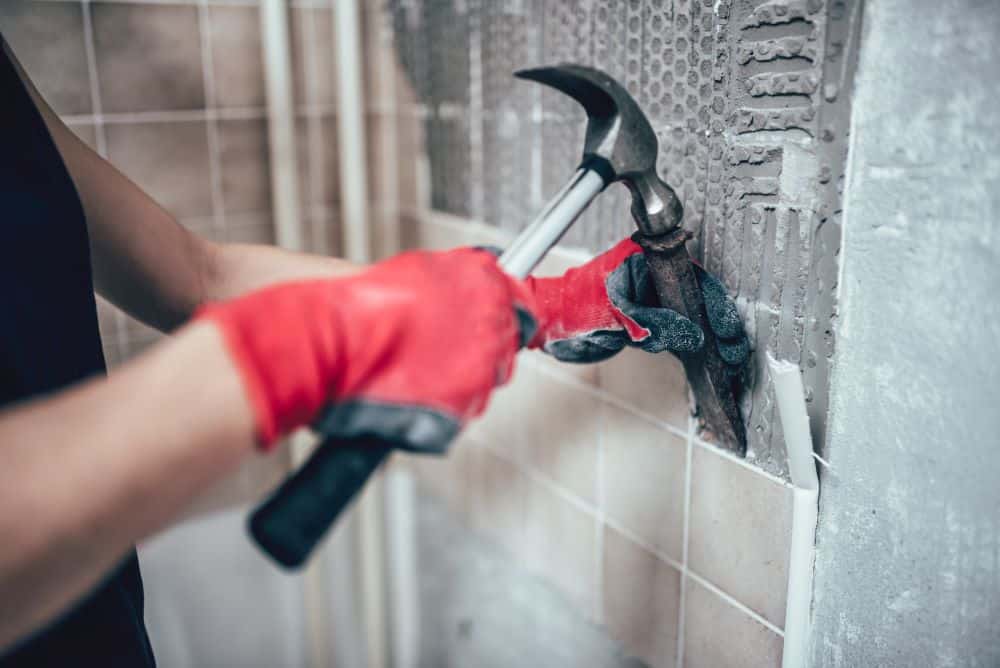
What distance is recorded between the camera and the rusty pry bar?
597 mm

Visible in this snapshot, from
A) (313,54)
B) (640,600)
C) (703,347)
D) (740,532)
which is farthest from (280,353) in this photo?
(313,54)

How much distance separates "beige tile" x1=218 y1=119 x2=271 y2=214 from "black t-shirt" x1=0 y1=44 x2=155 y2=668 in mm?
724

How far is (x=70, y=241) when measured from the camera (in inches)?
22.2

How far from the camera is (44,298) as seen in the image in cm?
55

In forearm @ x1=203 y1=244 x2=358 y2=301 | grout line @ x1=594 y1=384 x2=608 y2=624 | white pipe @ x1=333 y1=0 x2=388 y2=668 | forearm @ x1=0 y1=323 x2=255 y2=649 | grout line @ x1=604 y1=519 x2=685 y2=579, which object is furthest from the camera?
white pipe @ x1=333 y1=0 x2=388 y2=668

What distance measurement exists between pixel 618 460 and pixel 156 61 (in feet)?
2.96

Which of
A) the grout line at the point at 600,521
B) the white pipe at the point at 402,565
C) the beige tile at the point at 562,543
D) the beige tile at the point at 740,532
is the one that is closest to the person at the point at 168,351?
the beige tile at the point at 740,532

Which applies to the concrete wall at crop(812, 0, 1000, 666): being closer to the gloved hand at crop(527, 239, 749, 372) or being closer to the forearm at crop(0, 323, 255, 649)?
the gloved hand at crop(527, 239, 749, 372)

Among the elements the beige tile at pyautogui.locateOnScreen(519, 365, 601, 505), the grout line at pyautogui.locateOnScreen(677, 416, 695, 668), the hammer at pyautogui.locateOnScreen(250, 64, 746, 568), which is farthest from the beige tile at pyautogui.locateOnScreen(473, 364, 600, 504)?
the hammer at pyautogui.locateOnScreen(250, 64, 746, 568)

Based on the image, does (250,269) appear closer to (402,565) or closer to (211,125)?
(211,125)

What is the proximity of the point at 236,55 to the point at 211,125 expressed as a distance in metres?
0.12

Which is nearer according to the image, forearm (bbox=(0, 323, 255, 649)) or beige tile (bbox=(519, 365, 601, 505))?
forearm (bbox=(0, 323, 255, 649))

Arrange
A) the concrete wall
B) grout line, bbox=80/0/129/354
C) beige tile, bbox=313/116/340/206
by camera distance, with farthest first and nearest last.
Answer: beige tile, bbox=313/116/340/206, grout line, bbox=80/0/129/354, the concrete wall

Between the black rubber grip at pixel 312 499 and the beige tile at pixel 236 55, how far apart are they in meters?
0.97
